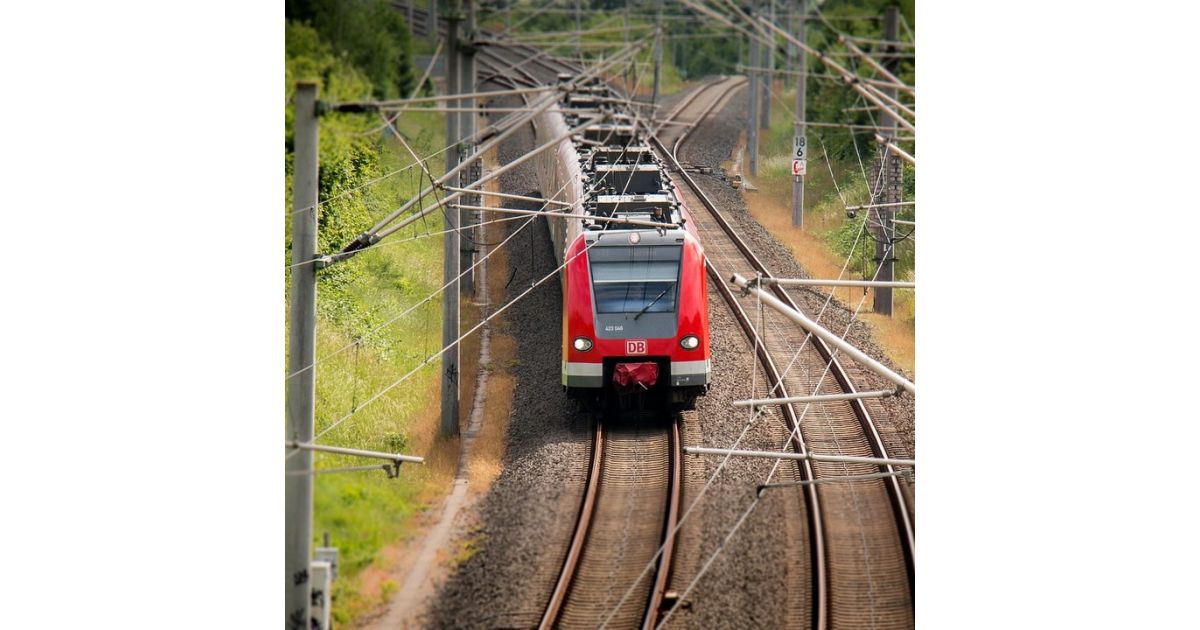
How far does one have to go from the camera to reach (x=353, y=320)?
30.1ft

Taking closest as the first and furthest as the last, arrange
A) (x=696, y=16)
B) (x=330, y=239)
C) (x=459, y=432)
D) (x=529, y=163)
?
1. (x=330, y=239)
2. (x=459, y=432)
3. (x=529, y=163)
4. (x=696, y=16)

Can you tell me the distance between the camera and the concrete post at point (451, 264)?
9531 millimetres

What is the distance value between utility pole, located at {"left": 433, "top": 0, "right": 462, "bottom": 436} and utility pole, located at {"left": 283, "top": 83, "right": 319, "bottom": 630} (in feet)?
4.60

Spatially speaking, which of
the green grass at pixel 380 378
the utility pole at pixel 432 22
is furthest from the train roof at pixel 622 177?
the green grass at pixel 380 378

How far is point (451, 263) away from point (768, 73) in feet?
10.5

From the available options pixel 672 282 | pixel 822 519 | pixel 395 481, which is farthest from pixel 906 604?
pixel 395 481

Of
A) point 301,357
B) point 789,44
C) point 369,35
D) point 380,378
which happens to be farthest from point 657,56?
point 301,357

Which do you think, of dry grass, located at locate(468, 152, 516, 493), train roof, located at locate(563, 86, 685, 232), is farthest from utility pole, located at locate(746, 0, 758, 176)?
dry grass, located at locate(468, 152, 516, 493)

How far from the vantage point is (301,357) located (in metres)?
7.98

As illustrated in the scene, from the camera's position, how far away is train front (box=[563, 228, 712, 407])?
959 cm

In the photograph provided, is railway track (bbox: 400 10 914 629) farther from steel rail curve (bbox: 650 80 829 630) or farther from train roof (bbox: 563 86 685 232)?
train roof (bbox: 563 86 685 232)

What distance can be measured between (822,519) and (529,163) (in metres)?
3.51

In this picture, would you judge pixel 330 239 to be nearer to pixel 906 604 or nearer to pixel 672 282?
pixel 672 282

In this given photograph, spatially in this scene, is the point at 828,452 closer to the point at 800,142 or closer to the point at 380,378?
the point at 800,142
